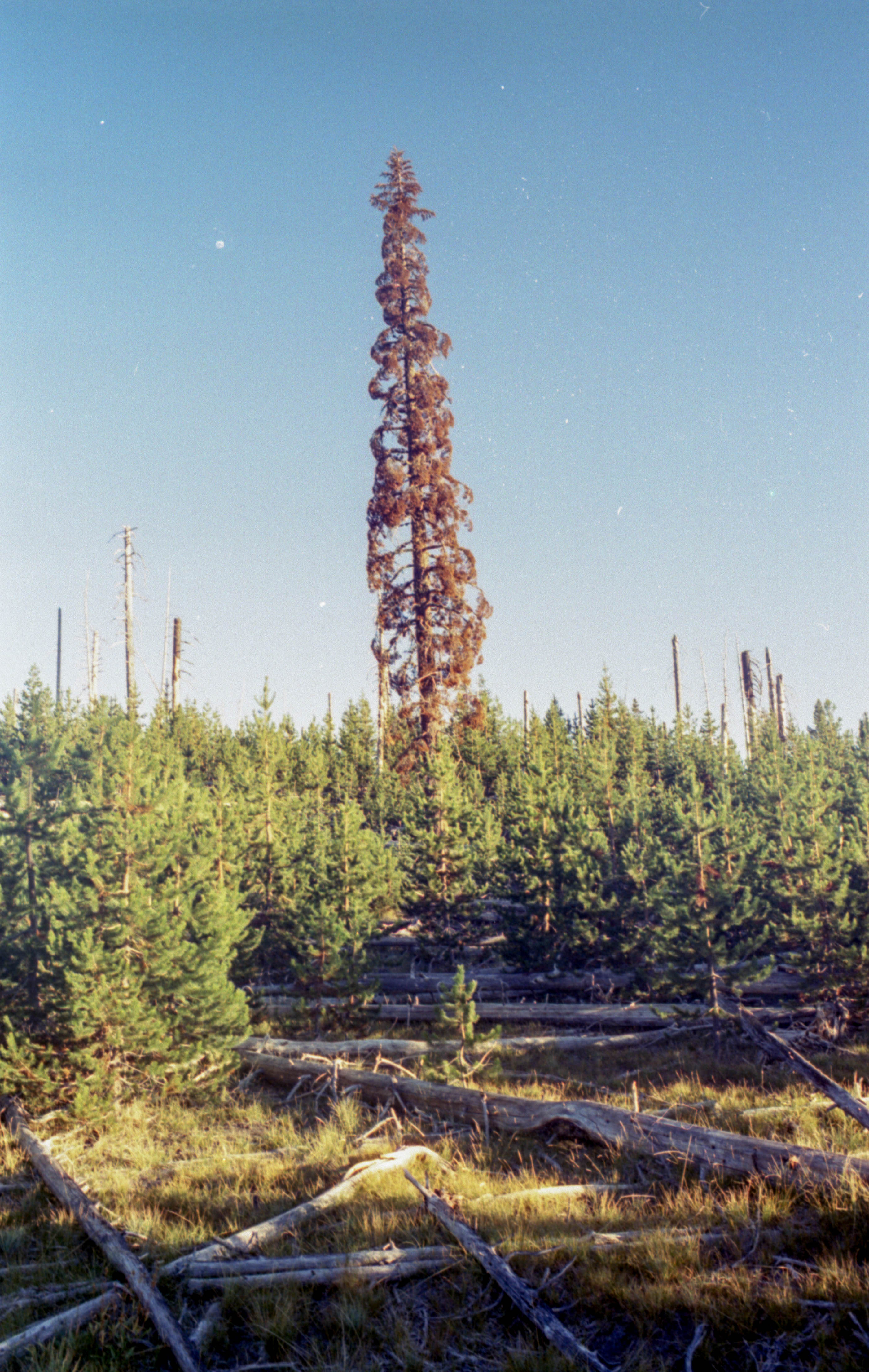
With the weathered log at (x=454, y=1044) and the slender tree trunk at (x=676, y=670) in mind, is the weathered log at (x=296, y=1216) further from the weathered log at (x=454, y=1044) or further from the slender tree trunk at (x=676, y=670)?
the slender tree trunk at (x=676, y=670)

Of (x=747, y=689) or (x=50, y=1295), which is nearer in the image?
(x=50, y=1295)

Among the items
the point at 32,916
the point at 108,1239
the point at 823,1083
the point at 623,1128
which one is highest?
the point at 32,916

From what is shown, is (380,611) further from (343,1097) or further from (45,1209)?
(45,1209)

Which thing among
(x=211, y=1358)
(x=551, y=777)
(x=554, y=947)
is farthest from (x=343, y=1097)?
(x=551, y=777)

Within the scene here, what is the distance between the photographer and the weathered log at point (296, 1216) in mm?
6562

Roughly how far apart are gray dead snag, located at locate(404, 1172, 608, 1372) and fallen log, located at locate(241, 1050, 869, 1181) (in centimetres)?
241

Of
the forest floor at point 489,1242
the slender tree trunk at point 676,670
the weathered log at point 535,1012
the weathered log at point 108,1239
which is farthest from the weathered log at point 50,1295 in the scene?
the slender tree trunk at point 676,670

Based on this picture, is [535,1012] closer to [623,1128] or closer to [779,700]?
[623,1128]

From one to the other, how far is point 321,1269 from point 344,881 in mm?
11902

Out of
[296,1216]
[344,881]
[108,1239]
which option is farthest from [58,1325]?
[344,881]

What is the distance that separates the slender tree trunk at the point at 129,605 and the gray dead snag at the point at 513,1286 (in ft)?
99.8

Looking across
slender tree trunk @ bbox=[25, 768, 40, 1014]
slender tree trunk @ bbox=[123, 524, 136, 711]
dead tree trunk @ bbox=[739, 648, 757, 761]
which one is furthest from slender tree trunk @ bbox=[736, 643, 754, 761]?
slender tree trunk @ bbox=[25, 768, 40, 1014]

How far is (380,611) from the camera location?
104 ft

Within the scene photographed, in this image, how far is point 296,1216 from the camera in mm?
7352
